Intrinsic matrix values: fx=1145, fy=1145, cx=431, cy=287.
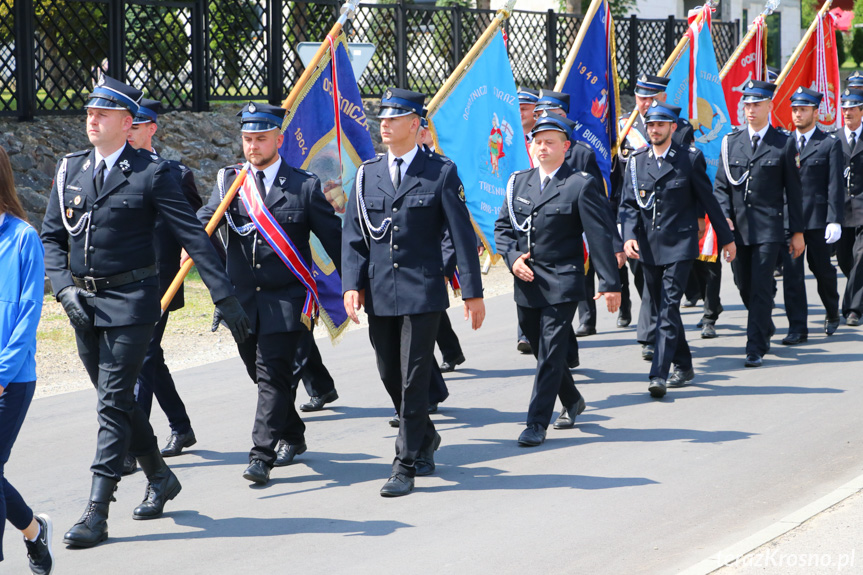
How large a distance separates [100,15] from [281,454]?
958cm

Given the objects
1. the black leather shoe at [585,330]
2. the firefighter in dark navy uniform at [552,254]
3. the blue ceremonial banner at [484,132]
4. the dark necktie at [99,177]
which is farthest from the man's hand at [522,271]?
the black leather shoe at [585,330]

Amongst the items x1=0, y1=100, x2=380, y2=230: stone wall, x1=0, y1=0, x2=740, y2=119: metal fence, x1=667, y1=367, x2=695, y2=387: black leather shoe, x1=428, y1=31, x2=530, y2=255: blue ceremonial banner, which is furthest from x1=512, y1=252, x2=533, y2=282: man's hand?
x1=0, y1=0, x2=740, y2=119: metal fence

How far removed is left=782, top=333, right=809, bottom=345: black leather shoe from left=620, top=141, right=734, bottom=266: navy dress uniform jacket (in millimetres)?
1999

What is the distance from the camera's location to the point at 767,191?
9438 millimetres

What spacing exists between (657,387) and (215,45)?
389 inches

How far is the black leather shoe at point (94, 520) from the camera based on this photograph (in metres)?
5.26

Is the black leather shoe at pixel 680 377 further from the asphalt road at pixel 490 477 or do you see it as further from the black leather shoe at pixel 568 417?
the black leather shoe at pixel 568 417

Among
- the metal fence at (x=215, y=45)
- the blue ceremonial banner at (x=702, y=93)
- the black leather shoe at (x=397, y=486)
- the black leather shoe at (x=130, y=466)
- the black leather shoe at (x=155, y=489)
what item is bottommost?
the black leather shoe at (x=130, y=466)

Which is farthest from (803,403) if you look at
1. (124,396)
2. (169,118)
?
(169,118)

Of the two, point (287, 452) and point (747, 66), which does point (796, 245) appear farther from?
point (287, 452)

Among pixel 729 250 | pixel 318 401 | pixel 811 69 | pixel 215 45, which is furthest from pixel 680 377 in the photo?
pixel 215 45

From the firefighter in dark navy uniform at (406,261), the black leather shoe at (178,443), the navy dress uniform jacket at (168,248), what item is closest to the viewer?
the firefighter in dark navy uniform at (406,261)

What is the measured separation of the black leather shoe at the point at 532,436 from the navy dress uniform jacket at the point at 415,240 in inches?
46.1

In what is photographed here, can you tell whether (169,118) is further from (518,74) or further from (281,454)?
(281,454)
